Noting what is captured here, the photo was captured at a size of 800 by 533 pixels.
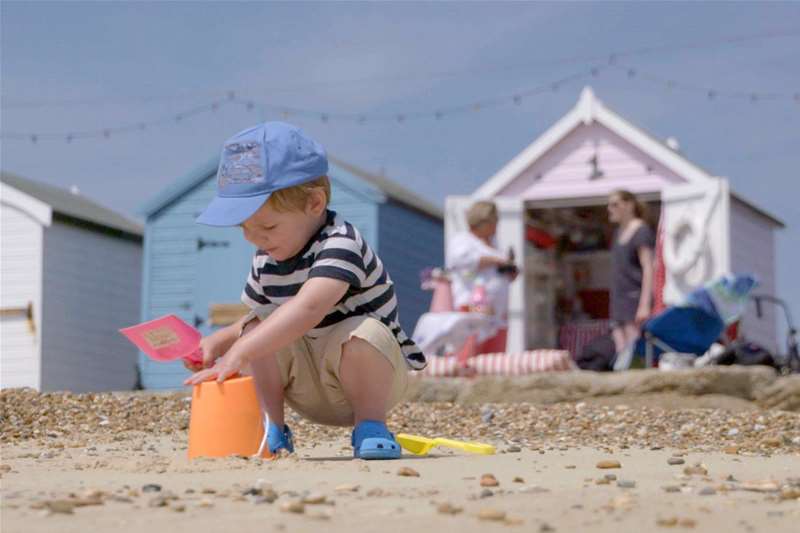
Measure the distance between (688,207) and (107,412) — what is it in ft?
23.4

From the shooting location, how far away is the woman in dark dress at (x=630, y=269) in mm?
9633

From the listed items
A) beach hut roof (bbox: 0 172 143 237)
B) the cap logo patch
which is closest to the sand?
the cap logo patch

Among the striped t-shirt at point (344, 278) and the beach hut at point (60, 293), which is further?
the beach hut at point (60, 293)

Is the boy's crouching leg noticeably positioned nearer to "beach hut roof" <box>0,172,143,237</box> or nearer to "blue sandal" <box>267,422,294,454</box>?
"blue sandal" <box>267,422,294,454</box>

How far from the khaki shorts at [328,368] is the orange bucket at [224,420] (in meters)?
0.21

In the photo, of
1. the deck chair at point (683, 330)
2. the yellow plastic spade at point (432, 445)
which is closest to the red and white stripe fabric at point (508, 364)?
the deck chair at point (683, 330)

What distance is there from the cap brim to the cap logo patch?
58 mm

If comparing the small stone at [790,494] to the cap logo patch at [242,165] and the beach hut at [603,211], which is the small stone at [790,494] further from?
the beach hut at [603,211]

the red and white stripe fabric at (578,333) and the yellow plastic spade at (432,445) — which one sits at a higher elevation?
the red and white stripe fabric at (578,333)

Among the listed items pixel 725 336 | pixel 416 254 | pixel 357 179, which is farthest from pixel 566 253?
pixel 725 336

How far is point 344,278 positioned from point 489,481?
3.07 ft

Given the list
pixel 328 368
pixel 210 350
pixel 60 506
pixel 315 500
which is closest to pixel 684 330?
pixel 328 368

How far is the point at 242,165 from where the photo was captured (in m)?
3.94

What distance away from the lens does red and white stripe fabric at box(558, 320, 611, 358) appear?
13828 mm
